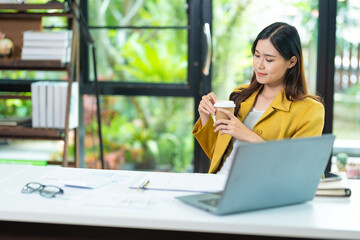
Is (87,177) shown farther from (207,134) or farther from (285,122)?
(285,122)

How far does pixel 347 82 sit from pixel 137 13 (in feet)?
5.28

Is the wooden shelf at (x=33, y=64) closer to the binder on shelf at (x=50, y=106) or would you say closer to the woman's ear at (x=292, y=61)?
the binder on shelf at (x=50, y=106)

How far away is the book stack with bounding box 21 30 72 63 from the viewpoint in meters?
3.33

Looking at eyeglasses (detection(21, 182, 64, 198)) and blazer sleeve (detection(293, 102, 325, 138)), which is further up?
blazer sleeve (detection(293, 102, 325, 138))

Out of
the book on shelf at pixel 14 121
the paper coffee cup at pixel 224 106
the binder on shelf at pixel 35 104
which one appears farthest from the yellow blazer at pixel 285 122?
the book on shelf at pixel 14 121

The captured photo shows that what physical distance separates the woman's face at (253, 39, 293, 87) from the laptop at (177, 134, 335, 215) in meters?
0.81

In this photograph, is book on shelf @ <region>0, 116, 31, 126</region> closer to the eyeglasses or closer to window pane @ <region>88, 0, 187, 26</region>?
window pane @ <region>88, 0, 187, 26</region>

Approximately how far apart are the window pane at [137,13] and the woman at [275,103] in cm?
139

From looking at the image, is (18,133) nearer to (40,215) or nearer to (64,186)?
(64,186)

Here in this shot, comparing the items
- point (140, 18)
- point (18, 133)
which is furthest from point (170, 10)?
point (18, 133)

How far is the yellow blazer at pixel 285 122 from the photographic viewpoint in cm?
223

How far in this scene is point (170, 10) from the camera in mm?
3688

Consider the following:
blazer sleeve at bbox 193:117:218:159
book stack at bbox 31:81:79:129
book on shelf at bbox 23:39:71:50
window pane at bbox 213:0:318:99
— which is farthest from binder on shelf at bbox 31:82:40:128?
blazer sleeve at bbox 193:117:218:159

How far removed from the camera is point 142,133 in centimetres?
410
